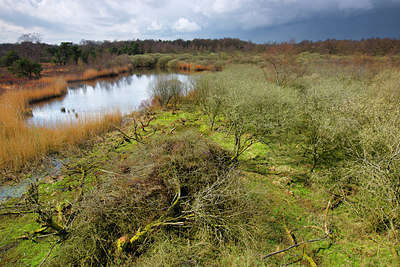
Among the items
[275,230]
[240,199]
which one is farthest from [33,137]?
[275,230]

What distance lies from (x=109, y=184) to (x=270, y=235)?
2.52 m

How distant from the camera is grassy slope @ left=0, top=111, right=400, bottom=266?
254 centimetres

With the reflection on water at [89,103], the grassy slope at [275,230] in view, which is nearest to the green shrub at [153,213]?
the grassy slope at [275,230]

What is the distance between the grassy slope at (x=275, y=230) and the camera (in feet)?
8.33

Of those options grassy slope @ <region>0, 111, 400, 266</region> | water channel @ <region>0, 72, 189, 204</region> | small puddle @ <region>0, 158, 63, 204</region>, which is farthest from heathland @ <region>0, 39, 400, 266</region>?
water channel @ <region>0, 72, 189, 204</region>

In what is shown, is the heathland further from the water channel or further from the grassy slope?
the water channel

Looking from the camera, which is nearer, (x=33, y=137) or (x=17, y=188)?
(x=17, y=188)

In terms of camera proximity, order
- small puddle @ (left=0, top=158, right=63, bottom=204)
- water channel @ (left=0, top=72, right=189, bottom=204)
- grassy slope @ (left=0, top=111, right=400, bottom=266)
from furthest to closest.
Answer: water channel @ (left=0, top=72, right=189, bottom=204)
small puddle @ (left=0, top=158, right=63, bottom=204)
grassy slope @ (left=0, top=111, right=400, bottom=266)

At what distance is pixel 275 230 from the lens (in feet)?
10.0

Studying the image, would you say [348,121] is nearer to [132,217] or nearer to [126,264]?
[132,217]

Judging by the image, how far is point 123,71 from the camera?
32.3 meters

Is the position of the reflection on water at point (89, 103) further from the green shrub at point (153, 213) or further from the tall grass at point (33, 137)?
the green shrub at point (153, 213)

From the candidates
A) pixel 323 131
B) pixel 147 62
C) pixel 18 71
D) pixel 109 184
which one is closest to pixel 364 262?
pixel 323 131

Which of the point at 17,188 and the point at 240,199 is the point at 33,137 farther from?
the point at 240,199
